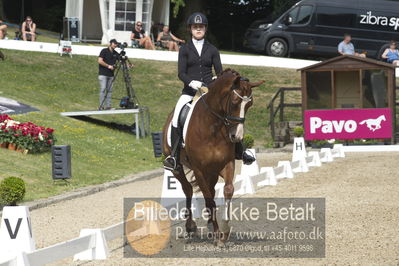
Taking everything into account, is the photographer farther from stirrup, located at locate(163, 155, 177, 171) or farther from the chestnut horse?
the chestnut horse

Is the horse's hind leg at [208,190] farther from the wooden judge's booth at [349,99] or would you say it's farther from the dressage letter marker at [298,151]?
the wooden judge's booth at [349,99]

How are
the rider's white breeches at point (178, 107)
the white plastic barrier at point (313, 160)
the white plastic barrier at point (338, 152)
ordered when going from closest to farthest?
the rider's white breeches at point (178, 107) → the white plastic barrier at point (313, 160) → the white plastic barrier at point (338, 152)

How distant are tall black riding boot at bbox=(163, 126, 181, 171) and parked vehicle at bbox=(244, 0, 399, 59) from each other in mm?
29239

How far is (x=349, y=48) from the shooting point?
36469 mm

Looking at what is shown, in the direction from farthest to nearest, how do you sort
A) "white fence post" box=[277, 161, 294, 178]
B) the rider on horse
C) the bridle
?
"white fence post" box=[277, 161, 294, 178] → the rider on horse → the bridle

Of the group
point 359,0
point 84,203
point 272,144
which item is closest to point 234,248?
point 84,203

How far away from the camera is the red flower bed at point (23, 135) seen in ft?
68.9

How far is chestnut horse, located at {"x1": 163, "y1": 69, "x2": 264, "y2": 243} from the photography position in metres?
11.2

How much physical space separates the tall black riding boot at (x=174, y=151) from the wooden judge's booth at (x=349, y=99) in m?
17.2

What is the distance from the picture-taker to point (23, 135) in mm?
21047

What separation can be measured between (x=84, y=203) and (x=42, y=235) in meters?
3.90

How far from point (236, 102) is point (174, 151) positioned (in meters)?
1.71

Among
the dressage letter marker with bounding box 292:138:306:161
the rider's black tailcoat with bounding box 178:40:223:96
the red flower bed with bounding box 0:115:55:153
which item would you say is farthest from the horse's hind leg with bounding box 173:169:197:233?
the dressage letter marker with bounding box 292:138:306:161

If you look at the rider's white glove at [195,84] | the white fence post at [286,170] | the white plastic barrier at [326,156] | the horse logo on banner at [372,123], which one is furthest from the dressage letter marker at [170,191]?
the horse logo on banner at [372,123]
